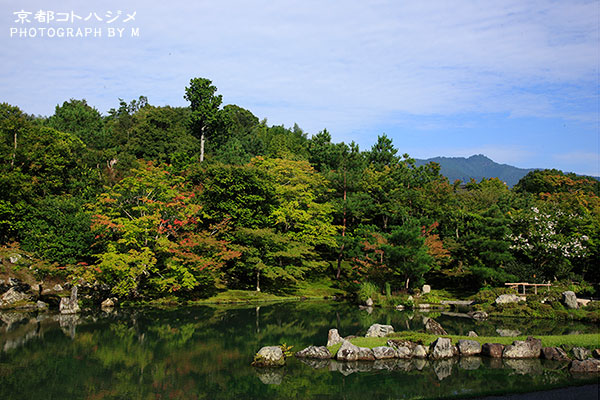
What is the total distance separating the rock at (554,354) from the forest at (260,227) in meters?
12.7

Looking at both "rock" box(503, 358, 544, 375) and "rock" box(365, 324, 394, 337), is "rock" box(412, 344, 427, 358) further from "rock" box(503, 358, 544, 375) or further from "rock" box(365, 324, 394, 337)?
"rock" box(503, 358, 544, 375)

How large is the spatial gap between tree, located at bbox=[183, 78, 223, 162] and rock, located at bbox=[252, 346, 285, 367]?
2977 cm

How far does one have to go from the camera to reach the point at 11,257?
24.1m

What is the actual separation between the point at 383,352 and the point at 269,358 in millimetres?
3344

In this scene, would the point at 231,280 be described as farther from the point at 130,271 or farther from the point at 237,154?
the point at 237,154

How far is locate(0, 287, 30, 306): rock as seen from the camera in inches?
858

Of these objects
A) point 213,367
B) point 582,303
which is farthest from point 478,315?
point 213,367

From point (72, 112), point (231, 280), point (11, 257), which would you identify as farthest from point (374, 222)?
point (72, 112)

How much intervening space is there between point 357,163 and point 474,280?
12.1m

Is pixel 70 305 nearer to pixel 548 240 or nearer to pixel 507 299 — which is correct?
pixel 507 299

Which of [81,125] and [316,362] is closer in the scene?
[316,362]

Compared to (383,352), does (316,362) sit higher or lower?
lower

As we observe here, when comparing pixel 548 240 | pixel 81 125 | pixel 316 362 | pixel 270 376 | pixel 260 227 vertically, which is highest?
pixel 81 125

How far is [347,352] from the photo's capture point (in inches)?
521
